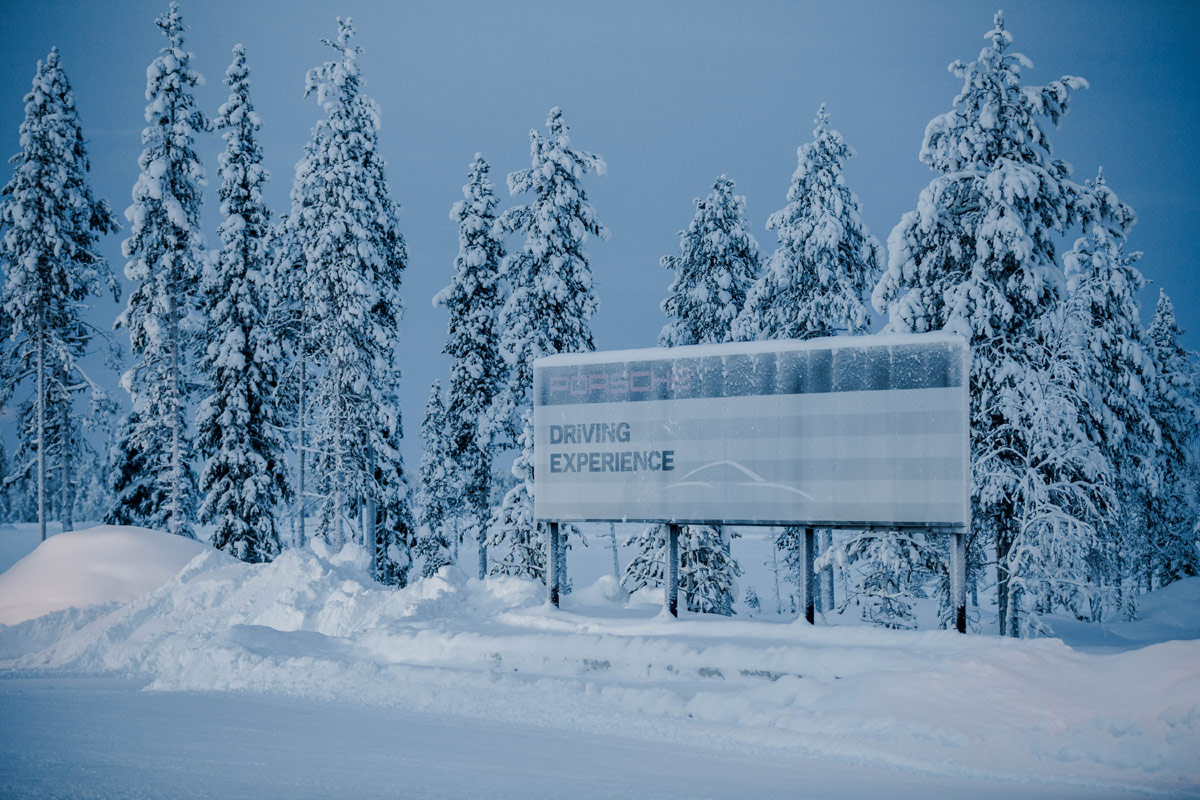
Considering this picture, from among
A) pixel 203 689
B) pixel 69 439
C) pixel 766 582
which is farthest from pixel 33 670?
pixel 766 582

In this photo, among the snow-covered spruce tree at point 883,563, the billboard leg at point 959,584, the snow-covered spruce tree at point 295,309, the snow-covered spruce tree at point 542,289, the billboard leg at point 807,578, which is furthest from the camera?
the snow-covered spruce tree at point 295,309

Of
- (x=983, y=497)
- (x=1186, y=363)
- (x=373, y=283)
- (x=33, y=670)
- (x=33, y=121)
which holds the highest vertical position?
(x=33, y=121)

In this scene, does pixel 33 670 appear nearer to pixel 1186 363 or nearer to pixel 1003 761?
pixel 1003 761

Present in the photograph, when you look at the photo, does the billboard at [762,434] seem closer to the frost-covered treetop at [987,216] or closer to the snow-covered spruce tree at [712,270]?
the frost-covered treetop at [987,216]

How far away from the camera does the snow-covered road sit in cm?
697

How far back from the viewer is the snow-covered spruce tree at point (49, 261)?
26.5 m

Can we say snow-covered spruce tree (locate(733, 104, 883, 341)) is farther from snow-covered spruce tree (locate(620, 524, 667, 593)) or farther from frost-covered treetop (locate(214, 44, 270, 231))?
frost-covered treetop (locate(214, 44, 270, 231))

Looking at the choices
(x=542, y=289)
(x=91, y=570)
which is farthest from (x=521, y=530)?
(x=91, y=570)

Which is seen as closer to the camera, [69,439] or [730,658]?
[730,658]

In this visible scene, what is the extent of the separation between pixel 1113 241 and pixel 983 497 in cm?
1458

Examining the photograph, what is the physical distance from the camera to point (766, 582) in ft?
195

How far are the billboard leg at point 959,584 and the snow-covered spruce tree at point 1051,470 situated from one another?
488 cm

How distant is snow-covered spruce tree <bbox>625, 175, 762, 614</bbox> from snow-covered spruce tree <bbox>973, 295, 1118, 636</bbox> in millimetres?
8295

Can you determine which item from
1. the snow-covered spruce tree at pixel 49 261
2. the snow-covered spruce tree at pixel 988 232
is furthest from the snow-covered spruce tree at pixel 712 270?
the snow-covered spruce tree at pixel 49 261
